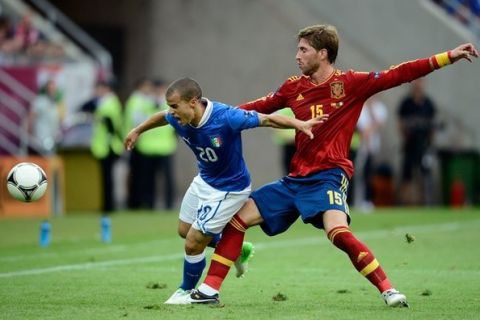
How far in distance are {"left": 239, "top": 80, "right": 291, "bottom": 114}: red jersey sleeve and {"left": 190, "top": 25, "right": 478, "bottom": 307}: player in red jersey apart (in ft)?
0.04

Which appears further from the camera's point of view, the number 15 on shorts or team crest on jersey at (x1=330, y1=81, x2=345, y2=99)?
team crest on jersey at (x1=330, y1=81, x2=345, y2=99)

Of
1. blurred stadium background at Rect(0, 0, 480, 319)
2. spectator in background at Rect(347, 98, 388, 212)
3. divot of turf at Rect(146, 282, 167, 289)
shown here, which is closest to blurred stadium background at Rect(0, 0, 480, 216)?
blurred stadium background at Rect(0, 0, 480, 319)

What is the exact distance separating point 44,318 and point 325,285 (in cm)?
329

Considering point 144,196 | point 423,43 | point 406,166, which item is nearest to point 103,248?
point 144,196

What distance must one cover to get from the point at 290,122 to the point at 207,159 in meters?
0.91

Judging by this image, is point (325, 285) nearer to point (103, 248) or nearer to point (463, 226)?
point (103, 248)

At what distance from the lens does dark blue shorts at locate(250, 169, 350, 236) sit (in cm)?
944

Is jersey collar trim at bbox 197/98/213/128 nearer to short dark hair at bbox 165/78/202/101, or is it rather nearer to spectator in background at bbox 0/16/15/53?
short dark hair at bbox 165/78/202/101

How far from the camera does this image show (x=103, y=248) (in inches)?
599

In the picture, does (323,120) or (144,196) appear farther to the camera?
(144,196)

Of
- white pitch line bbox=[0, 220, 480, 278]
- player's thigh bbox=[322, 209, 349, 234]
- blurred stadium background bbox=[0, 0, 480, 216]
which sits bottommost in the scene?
white pitch line bbox=[0, 220, 480, 278]

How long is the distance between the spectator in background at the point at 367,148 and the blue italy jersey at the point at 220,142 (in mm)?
14296

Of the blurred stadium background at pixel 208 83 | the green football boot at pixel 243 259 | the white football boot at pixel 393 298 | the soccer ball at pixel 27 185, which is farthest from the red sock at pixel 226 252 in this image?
the blurred stadium background at pixel 208 83

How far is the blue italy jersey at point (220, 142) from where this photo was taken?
9453mm
